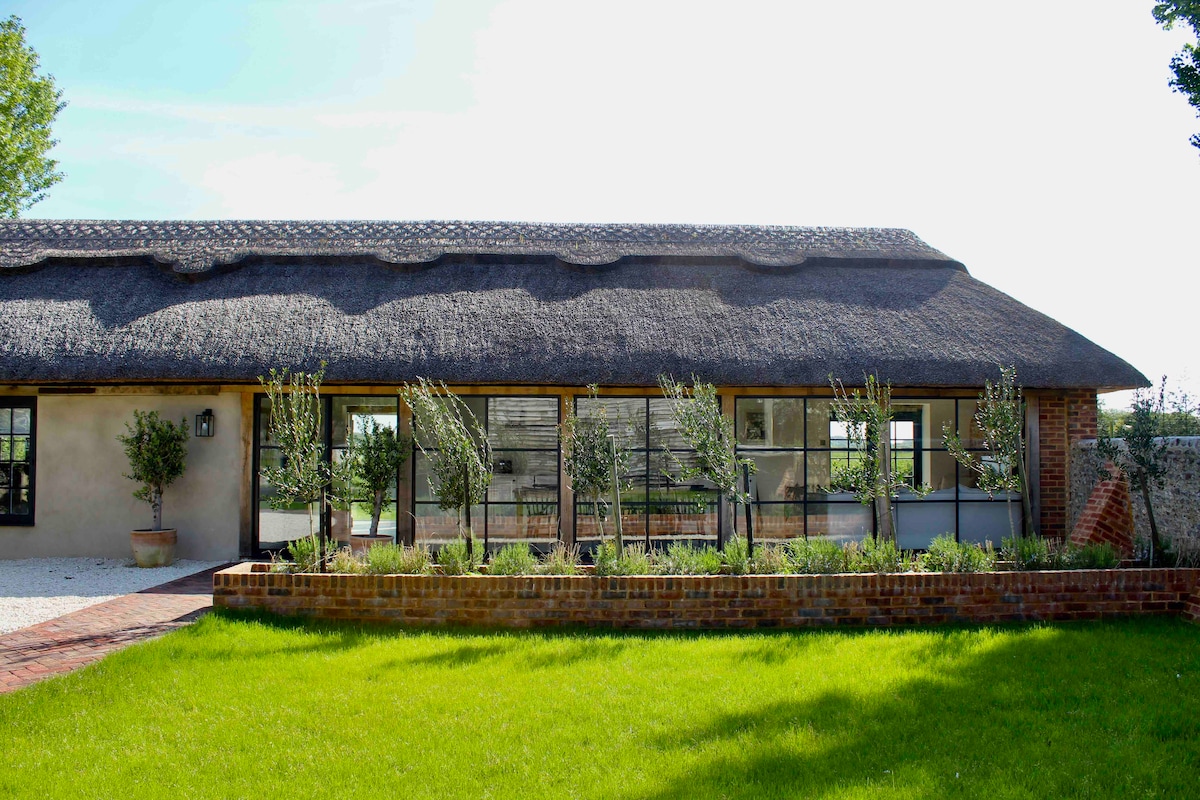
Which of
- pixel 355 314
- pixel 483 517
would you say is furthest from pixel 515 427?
pixel 355 314

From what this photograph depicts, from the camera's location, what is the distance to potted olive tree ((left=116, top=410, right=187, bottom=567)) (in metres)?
9.32

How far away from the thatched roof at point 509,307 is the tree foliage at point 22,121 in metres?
8.82

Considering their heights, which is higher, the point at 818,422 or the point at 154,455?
the point at 818,422

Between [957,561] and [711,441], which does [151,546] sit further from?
[957,561]

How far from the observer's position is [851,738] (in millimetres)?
4039

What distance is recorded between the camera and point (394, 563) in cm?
669

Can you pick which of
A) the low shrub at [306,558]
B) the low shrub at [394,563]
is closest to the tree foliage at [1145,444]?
the low shrub at [394,563]

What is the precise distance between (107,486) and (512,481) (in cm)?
489

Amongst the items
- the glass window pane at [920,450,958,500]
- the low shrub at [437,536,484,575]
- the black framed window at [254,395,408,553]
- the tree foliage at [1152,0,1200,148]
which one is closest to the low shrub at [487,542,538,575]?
the low shrub at [437,536,484,575]

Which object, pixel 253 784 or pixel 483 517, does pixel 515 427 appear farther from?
pixel 253 784

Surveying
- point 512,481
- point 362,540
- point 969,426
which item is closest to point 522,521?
point 512,481

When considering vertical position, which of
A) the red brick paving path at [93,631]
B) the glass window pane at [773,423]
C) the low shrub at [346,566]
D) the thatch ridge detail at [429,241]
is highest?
the thatch ridge detail at [429,241]

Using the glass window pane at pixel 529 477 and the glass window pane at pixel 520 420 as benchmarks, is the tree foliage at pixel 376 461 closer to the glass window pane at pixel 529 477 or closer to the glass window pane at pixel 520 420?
the glass window pane at pixel 520 420

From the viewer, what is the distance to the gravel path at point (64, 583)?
7086mm
